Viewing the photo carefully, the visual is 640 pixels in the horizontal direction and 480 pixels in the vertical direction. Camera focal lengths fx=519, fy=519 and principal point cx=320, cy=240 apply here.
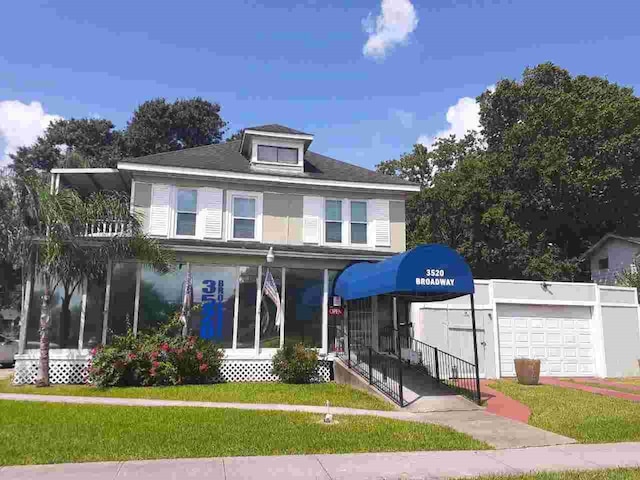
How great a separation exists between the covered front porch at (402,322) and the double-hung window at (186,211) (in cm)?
541

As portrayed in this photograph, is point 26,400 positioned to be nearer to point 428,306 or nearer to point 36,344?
point 36,344

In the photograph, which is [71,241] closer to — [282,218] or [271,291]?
[271,291]

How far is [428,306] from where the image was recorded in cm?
1777

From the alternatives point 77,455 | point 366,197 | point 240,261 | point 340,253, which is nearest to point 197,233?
point 240,261

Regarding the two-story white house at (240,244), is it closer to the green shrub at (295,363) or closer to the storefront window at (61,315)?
the storefront window at (61,315)

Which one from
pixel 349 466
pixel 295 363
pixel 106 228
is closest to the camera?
pixel 349 466

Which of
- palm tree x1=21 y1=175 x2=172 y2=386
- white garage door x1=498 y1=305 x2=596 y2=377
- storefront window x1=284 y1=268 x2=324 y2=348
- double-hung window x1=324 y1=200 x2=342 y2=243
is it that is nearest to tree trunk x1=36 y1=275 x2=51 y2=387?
palm tree x1=21 y1=175 x2=172 y2=386

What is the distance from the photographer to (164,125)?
39.5 m

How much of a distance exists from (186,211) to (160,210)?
86 centimetres

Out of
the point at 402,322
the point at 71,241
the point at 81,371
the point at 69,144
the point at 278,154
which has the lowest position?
the point at 81,371

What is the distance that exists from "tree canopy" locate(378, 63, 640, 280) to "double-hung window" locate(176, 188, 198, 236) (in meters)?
20.9

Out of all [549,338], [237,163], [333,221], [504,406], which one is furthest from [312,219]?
[549,338]

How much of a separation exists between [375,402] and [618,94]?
102 ft

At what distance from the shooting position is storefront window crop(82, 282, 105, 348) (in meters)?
15.6
